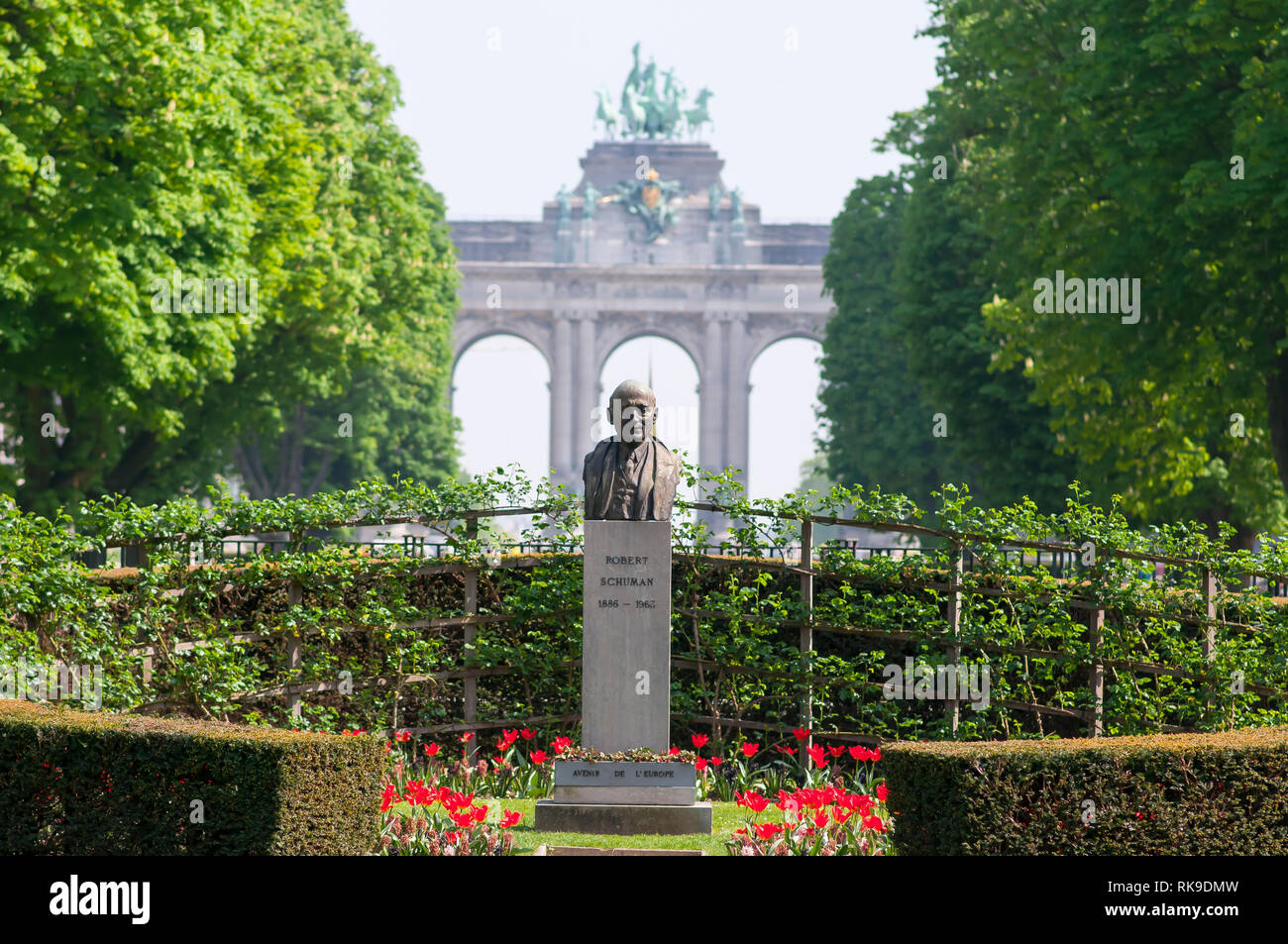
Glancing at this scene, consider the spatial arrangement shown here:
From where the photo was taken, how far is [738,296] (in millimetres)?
82438

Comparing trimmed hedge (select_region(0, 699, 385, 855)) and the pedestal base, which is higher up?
trimmed hedge (select_region(0, 699, 385, 855))

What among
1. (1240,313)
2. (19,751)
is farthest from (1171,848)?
(1240,313)

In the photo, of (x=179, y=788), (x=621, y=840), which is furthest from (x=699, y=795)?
(x=179, y=788)

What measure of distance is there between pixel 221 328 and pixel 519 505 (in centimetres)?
975

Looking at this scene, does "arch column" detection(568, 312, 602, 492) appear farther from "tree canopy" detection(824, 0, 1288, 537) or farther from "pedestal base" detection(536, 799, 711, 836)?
"pedestal base" detection(536, 799, 711, 836)

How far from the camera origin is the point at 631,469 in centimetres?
1270

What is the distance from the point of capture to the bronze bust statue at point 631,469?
12641 mm

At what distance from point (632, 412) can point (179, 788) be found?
4796 mm

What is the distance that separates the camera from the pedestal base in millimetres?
12133

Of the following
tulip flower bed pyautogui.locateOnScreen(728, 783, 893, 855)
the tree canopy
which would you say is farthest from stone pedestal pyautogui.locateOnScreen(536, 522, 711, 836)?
the tree canopy

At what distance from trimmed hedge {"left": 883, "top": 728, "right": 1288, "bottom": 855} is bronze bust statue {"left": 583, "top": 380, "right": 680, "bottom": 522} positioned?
3.27 metres

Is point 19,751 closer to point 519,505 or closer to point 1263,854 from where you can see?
point 519,505

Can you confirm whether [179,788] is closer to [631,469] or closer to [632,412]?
[631,469]

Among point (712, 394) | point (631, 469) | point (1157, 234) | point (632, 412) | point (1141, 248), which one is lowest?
point (631, 469)
